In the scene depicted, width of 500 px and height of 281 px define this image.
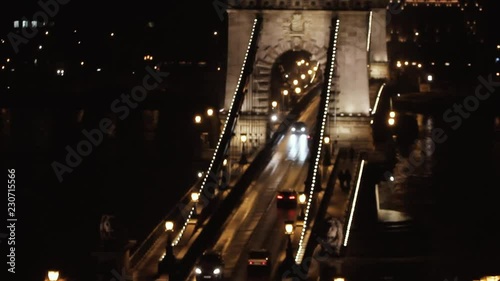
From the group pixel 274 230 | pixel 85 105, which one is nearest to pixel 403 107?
pixel 85 105

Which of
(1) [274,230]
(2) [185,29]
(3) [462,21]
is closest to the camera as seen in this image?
(1) [274,230]

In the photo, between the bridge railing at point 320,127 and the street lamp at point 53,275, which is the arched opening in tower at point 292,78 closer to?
the bridge railing at point 320,127

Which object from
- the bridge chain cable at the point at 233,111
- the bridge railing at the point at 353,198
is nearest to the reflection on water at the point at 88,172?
the bridge chain cable at the point at 233,111

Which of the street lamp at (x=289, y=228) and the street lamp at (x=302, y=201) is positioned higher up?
the street lamp at (x=302, y=201)

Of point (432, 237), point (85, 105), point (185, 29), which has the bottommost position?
point (432, 237)

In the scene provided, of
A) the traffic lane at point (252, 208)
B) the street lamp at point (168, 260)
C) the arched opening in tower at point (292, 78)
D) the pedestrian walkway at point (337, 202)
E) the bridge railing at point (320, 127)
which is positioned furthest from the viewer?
the arched opening in tower at point (292, 78)

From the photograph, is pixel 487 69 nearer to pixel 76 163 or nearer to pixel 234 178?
pixel 76 163
